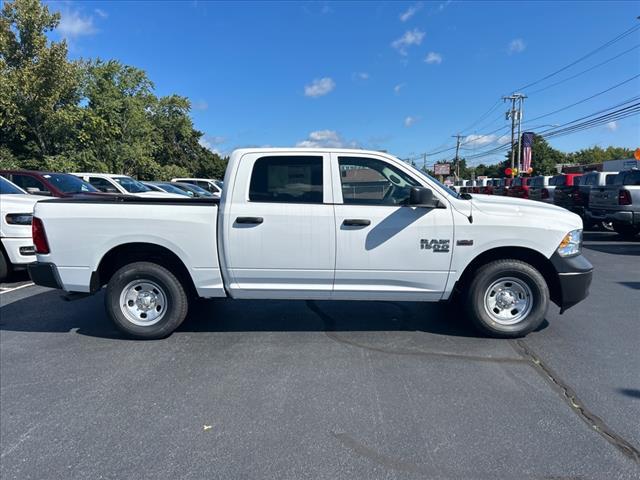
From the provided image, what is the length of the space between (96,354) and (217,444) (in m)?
2.14

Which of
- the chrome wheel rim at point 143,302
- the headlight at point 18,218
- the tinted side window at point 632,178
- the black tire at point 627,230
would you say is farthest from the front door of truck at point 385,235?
the tinted side window at point 632,178

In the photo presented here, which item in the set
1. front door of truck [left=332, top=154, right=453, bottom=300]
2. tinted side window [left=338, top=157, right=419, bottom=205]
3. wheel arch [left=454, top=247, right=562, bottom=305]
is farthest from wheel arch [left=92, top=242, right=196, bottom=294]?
wheel arch [left=454, top=247, right=562, bottom=305]

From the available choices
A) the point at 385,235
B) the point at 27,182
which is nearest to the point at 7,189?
the point at 27,182

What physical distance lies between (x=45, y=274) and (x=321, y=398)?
3.20 meters

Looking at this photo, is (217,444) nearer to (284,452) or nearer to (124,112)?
(284,452)

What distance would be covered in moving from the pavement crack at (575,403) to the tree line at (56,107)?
21550mm

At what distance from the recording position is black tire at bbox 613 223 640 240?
39.5ft

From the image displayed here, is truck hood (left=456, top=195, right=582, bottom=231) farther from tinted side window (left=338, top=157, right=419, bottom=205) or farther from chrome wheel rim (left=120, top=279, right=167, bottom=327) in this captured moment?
chrome wheel rim (left=120, top=279, right=167, bottom=327)

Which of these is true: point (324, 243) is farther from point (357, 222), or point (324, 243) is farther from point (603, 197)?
point (603, 197)

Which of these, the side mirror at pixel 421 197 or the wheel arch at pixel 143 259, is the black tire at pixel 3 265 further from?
the side mirror at pixel 421 197

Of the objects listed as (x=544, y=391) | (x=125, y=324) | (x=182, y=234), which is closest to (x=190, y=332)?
(x=125, y=324)

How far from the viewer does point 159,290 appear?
4633 mm

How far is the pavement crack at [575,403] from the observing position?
276 centimetres

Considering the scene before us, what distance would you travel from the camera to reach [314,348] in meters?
4.40
